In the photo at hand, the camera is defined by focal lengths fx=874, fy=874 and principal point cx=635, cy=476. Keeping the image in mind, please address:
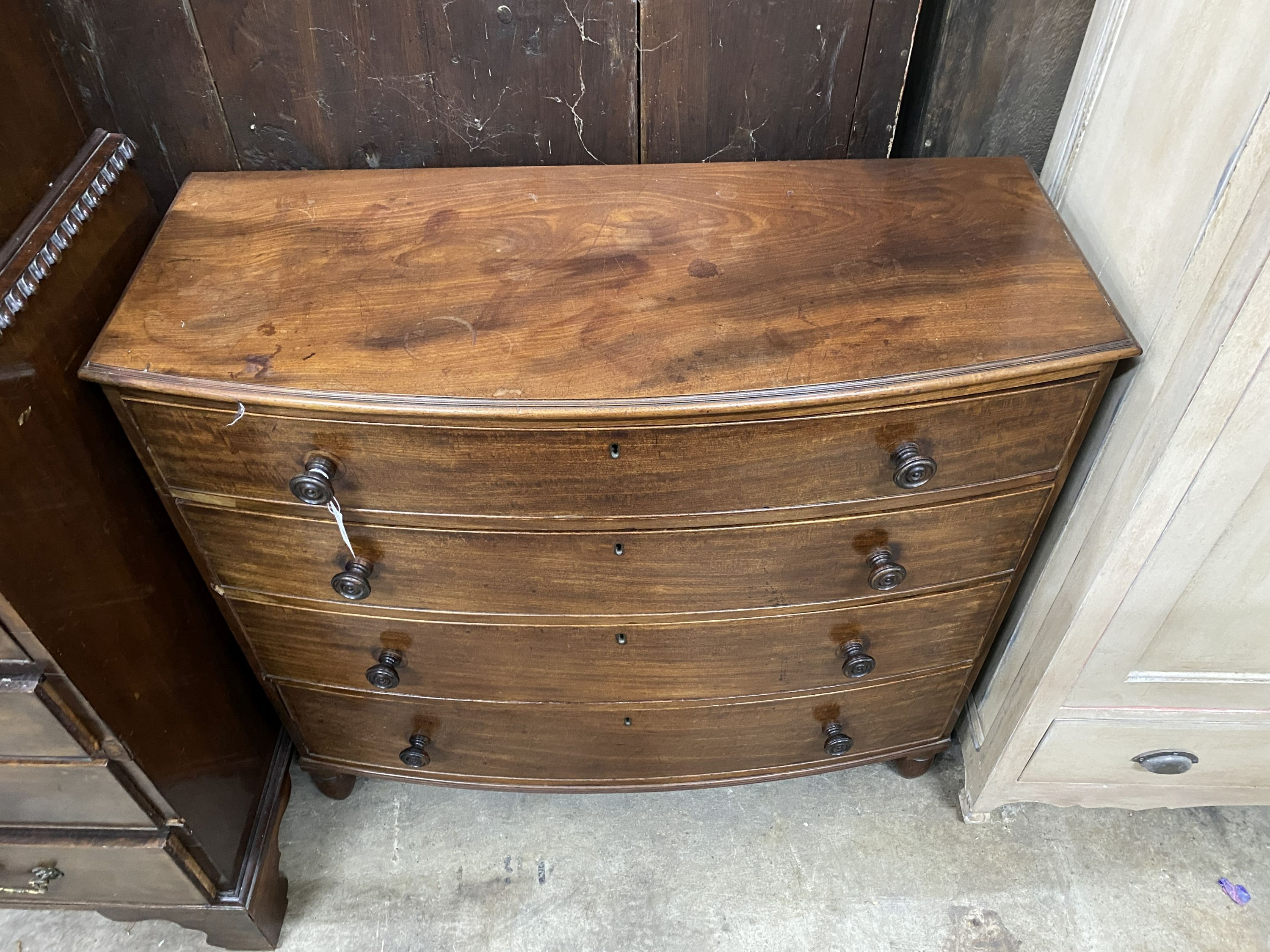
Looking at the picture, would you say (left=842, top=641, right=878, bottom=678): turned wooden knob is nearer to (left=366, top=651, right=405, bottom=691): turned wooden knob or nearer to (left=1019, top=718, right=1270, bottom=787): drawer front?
(left=1019, top=718, right=1270, bottom=787): drawer front

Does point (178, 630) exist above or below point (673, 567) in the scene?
below

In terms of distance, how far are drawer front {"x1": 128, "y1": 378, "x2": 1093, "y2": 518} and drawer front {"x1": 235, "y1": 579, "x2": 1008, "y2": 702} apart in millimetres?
225

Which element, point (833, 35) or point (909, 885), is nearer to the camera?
point (833, 35)

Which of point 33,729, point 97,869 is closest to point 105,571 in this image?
point 33,729

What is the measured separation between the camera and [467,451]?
0.90 metres

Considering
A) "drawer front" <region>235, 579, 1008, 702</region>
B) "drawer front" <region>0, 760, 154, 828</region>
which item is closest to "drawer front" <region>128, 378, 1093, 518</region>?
"drawer front" <region>235, 579, 1008, 702</region>

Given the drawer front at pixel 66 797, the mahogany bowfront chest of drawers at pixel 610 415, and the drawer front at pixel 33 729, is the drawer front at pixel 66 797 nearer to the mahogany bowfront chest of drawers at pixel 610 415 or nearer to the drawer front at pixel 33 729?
the drawer front at pixel 33 729

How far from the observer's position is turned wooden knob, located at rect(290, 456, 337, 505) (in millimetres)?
897

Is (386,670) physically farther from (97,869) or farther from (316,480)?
(97,869)

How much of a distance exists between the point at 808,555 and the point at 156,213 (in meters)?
0.94

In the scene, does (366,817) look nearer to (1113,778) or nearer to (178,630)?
(178,630)

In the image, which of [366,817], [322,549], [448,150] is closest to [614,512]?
[322,549]

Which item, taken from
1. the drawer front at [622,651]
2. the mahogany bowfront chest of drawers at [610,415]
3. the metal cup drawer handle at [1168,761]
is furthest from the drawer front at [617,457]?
the metal cup drawer handle at [1168,761]

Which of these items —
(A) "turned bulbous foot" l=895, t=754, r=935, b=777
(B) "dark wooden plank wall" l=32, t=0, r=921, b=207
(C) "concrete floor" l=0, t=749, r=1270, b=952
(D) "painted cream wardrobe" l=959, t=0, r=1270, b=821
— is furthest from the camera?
(A) "turned bulbous foot" l=895, t=754, r=935, b=777
